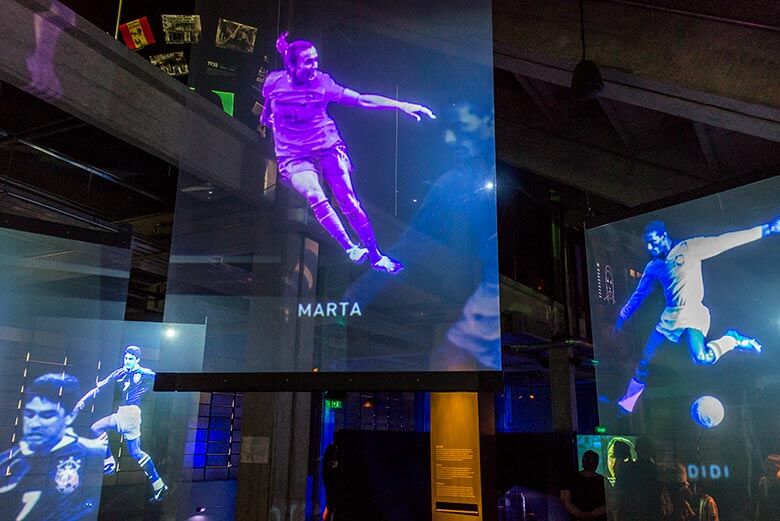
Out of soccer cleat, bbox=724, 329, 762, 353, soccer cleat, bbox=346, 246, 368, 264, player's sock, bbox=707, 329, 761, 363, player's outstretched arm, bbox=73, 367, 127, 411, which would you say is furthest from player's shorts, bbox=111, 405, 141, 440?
soccer cleat, bbox=724, 329, 762, 353

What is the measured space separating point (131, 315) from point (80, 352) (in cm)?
263

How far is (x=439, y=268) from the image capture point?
2480 mm

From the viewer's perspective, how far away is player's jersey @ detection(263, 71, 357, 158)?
286 cm

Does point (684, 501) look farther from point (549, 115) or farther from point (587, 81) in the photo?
point (549, 115)

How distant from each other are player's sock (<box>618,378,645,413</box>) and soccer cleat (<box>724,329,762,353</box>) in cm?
62

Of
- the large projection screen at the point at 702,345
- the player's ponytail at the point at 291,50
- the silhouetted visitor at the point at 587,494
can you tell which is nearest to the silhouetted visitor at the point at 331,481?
the silhouetted visitor at the point at 587,494

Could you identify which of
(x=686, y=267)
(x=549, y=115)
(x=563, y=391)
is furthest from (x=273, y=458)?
(x=563, y=391)

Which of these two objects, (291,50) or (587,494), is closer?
(291,50)

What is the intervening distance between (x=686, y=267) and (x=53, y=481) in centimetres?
446

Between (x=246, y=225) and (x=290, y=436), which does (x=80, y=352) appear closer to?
(x=290, y=436)

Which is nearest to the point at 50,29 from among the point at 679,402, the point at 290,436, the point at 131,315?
the point at 290,436

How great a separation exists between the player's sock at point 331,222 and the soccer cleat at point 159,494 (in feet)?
15.5

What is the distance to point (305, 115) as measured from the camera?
114 inches

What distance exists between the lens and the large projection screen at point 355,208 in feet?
8.08
